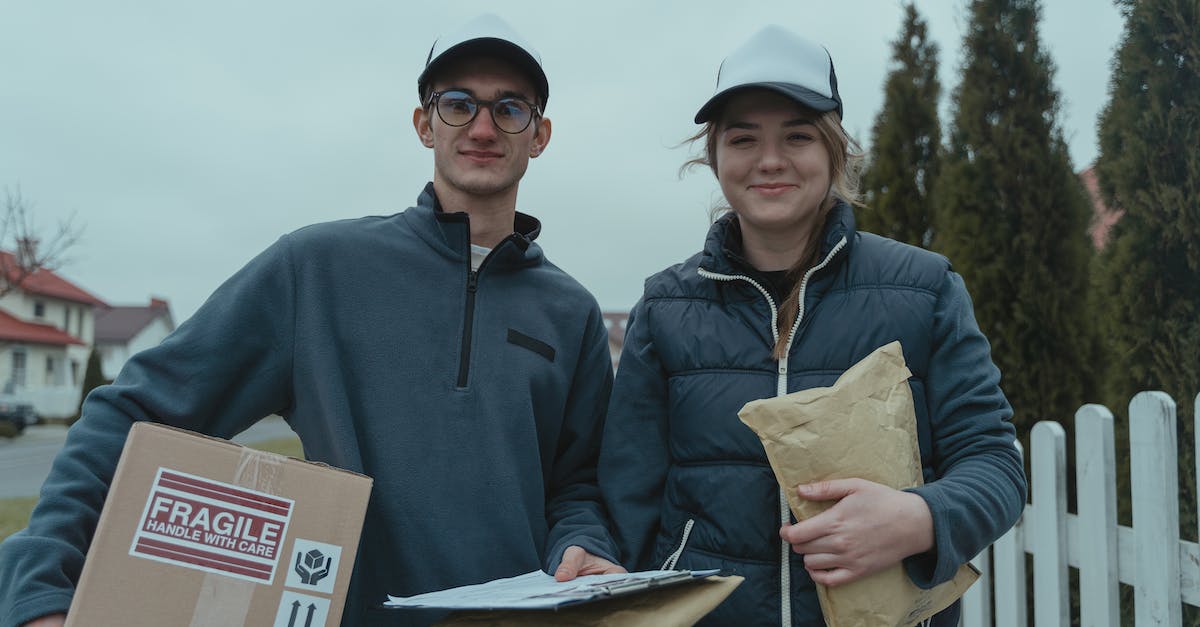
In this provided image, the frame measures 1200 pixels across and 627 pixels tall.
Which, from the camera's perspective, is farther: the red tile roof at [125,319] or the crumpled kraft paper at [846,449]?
the red tile roof at [125,319]

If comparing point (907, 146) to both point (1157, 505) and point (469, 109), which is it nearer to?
point (1157, 505)

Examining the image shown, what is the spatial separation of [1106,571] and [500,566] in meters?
2.16

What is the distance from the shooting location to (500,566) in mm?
1868

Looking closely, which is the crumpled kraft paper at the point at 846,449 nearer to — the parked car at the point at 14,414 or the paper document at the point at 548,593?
the paper document at the point at 548,593

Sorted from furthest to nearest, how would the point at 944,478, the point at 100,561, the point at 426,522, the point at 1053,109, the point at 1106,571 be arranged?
the point at 1053,109 < the point at 1106,571 < the point at 426,522 < the point at 944,478 < the point at 100,561

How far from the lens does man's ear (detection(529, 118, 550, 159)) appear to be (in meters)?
2.21

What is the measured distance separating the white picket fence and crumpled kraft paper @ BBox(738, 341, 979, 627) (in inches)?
57.9

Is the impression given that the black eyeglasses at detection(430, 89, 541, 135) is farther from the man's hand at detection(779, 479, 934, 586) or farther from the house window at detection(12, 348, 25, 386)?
the house window at detection(12, 348, 25, 386)

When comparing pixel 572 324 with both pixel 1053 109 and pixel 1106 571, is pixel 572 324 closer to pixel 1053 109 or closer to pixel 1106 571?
pixel 1106 571

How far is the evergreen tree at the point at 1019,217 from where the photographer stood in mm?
4605

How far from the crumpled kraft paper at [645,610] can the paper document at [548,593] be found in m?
0.03

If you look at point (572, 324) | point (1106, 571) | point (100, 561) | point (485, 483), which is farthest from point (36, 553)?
point (1106, 571)

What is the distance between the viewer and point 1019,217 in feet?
16.0

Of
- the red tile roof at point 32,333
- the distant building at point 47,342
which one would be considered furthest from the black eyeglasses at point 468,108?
the red tile roof at point 32,333
